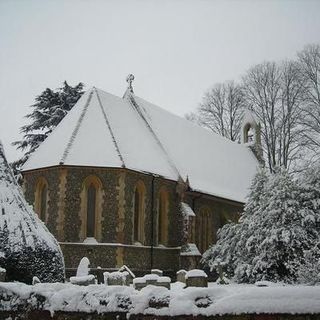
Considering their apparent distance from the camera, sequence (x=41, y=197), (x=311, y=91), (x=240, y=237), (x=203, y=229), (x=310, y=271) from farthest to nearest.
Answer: (x=311, y=91) < (x=203, y=229) < (x=41, y=197) < (x=240, y=237) < (x=310, y=271)

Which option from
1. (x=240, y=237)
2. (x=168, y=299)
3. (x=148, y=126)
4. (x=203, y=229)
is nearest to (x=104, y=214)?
(x=240, y=237)

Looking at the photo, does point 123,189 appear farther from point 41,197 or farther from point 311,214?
point 311,214

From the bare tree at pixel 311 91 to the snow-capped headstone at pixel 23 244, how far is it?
84.3ft

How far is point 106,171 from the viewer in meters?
19.9

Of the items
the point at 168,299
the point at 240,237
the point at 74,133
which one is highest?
the point at 74,133

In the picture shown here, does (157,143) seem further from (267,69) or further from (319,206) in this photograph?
(267,69)

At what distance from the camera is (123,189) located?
19828mm

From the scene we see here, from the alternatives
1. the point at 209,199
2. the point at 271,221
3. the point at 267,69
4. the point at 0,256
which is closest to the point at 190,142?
the point at 209,199

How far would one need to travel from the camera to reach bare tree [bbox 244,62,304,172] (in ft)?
120

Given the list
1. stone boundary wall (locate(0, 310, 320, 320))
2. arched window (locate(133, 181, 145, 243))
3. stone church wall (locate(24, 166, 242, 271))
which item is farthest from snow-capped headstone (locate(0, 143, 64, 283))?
arched window (locate(133, 181, 145, 243))

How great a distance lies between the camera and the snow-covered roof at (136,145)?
20.5m

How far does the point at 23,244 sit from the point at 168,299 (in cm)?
462

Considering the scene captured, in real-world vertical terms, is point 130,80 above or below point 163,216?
above

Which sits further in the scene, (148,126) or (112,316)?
(148,126)
